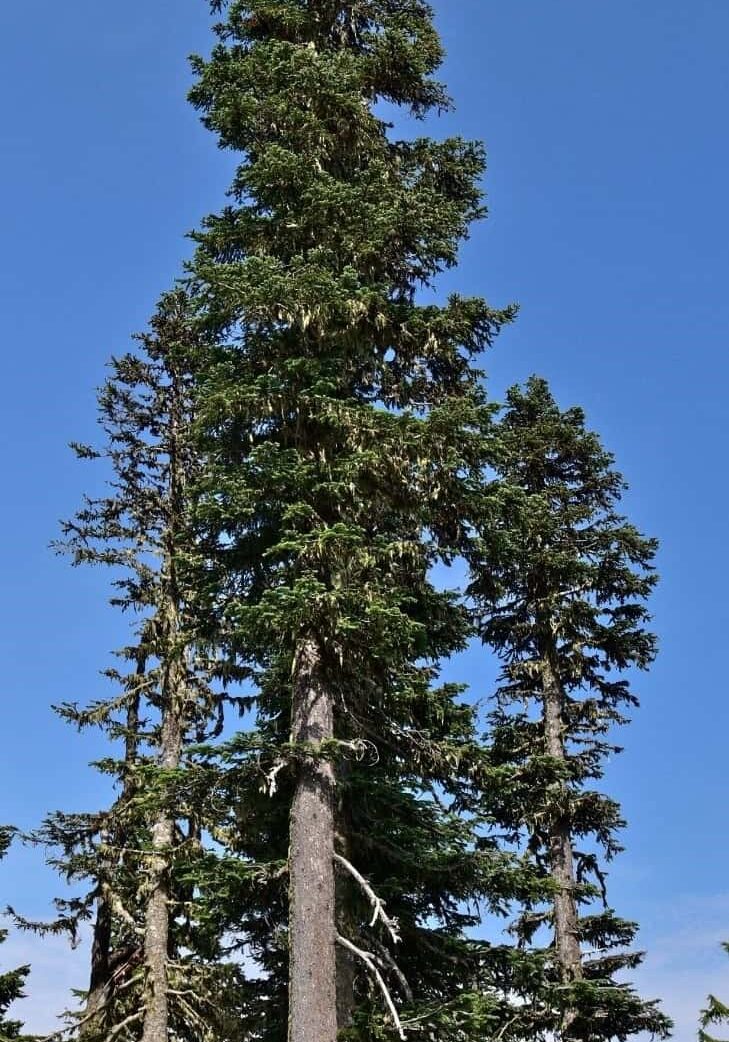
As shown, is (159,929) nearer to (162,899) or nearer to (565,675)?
(162,899)

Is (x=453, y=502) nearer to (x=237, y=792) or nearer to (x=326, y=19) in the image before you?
(x=237, y=792)

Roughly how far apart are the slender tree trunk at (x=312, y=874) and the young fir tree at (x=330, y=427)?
0.07ft

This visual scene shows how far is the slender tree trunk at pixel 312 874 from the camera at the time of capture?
30.4 feet

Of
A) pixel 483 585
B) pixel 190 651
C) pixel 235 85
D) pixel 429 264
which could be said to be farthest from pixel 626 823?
pixel 235 85

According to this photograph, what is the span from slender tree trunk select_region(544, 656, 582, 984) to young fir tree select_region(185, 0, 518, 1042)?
17.9 feet

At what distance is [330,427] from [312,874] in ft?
17.0

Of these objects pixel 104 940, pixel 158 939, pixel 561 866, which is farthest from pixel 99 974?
pixel 561 866

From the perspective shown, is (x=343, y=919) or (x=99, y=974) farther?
(x=99, y=974)

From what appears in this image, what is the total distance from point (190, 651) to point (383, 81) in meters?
9.80

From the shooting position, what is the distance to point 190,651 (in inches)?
662

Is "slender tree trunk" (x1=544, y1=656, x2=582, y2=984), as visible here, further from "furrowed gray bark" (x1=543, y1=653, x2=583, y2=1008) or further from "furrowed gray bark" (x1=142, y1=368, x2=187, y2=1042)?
"furrowed gray bark" (x1=142, y1=368, x2=187, y2=1042)

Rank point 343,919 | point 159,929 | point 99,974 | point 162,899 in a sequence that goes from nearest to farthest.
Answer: point 343,919, point 159,929, point 162,899, point 99,974

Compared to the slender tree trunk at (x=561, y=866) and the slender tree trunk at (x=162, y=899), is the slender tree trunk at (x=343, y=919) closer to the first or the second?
the slender tree trunk at (x=162, y=899)

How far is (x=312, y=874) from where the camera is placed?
32.4ft
